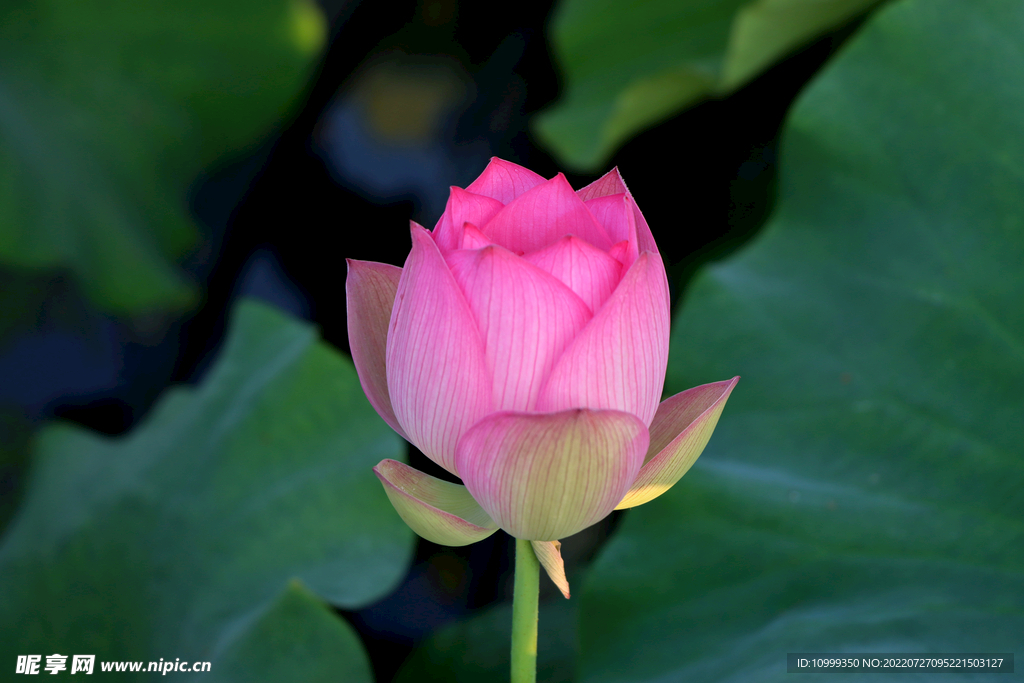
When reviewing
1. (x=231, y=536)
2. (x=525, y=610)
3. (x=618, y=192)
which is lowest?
(x=231, y=536)

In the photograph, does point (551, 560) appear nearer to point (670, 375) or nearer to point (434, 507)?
point (434, 507)

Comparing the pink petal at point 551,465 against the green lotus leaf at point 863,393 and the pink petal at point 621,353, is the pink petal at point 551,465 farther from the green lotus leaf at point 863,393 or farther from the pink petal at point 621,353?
the green lotus leaf at point 863,393

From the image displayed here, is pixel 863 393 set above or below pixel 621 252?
below

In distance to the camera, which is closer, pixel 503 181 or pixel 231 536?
pixel 503 181

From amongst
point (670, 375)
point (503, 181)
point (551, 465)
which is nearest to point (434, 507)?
point (551, 465)

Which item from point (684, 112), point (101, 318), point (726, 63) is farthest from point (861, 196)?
point (101, 318)

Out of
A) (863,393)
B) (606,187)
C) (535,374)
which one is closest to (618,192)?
(606,187)
